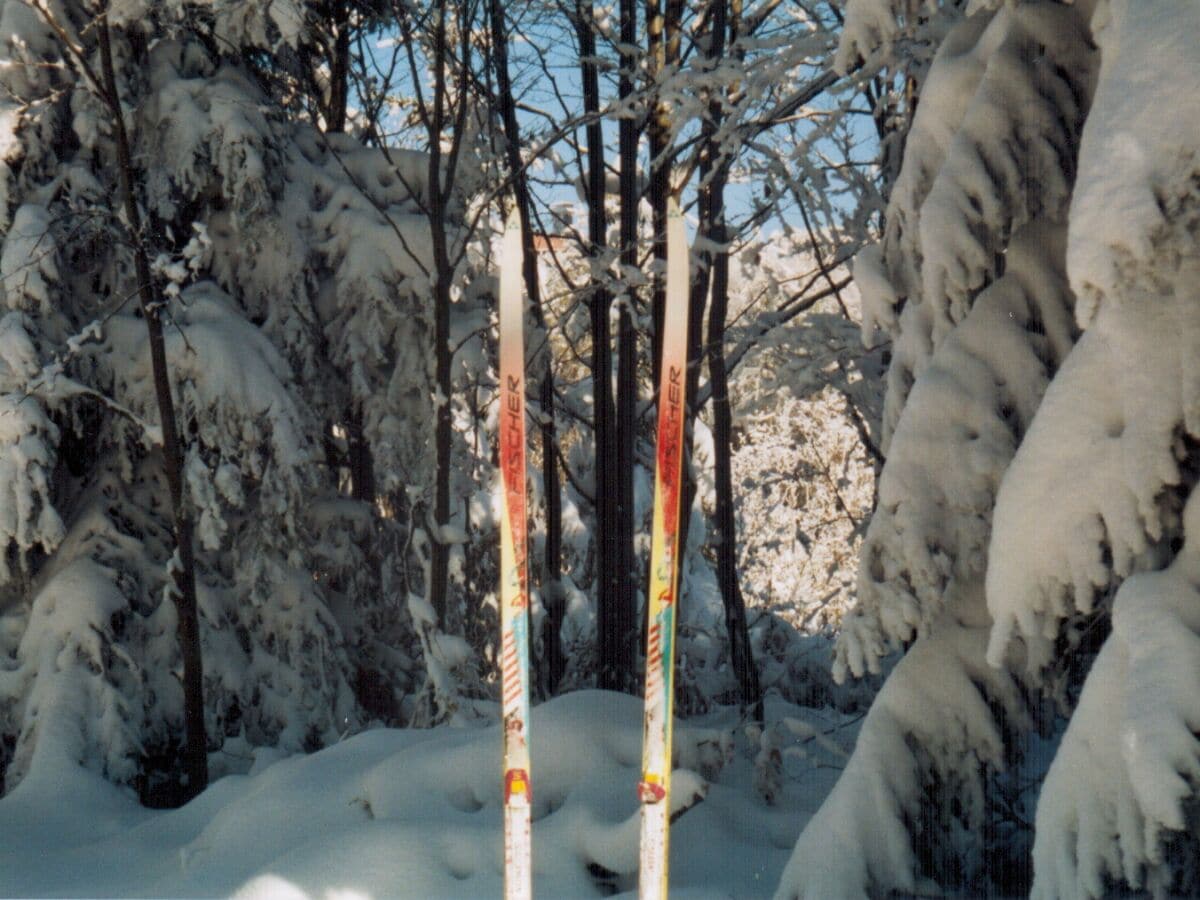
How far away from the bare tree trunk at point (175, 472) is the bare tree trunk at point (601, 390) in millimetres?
3149

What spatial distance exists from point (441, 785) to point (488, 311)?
4766mm

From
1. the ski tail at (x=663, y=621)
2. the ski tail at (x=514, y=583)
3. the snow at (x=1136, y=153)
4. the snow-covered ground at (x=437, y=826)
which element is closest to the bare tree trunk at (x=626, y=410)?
the snow-covered ground at (x=437, y=826)

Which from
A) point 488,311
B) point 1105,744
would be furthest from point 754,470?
Answer: point 1105,744

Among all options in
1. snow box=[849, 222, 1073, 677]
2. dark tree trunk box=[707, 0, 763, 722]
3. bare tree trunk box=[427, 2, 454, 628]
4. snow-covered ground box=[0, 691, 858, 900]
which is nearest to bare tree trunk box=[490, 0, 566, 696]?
bare tree trunk box=[427, 2, 454, 628]

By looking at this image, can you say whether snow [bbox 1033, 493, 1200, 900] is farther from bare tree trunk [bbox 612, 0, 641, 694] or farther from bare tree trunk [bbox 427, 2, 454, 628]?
bare tree trunk [bbox 612, 0, 641, 694]

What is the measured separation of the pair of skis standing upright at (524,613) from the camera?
515 cm

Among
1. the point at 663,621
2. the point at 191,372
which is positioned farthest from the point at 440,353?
the point at 663,621

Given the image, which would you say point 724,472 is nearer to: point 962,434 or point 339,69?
point 339,69

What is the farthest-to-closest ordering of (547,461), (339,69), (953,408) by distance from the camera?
(339,69), (547,461), (953,408)

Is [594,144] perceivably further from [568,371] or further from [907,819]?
[568,371]

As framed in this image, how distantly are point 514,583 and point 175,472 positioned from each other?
563 cm

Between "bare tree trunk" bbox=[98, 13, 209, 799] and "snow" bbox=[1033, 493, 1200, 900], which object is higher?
"bare tree trunk" bbox=[98, 13, 209, 799]

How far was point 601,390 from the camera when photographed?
10.4 metres

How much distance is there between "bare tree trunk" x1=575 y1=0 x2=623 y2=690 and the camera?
1013 cm
